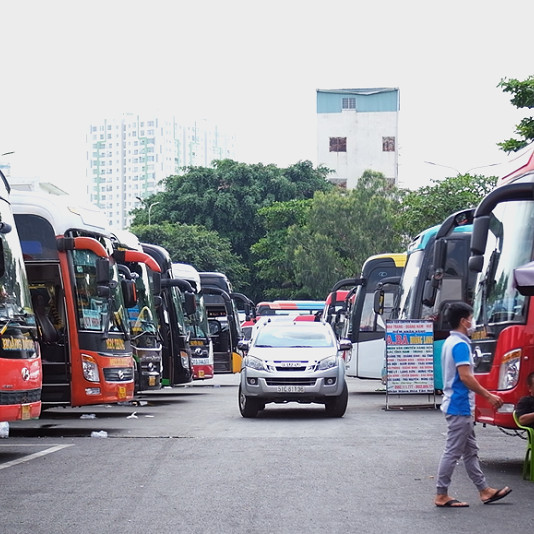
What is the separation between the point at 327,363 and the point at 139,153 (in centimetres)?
17049

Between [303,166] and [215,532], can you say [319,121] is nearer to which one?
[303,166]

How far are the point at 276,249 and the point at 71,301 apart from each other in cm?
5684

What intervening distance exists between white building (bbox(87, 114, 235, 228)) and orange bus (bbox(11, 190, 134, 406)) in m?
164

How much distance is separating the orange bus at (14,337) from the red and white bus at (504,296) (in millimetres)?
4823

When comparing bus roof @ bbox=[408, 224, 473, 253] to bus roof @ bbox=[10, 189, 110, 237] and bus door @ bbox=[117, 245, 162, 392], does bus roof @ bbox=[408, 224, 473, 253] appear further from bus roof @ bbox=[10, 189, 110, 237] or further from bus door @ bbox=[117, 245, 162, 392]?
bus roof @ bbox=[10, 189, 110, 237]

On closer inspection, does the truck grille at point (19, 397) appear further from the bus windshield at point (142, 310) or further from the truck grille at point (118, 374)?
the bus windshield at point (142, 310)

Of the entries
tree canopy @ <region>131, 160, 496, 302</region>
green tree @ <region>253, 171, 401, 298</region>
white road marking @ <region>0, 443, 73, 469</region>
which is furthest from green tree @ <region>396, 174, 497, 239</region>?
white road marking @ <region>0, 443, 73, 469</region>

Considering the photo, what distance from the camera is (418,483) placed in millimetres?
11148

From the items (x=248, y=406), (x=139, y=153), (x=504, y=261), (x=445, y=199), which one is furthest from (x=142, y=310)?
(x=139, y=153)

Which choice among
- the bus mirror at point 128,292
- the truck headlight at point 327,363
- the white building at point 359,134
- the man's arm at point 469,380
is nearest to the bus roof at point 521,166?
the man's arm at point 469,380

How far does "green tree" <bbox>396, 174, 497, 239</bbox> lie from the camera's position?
162 feet

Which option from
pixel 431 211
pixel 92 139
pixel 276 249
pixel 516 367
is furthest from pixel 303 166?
pixel 92 139

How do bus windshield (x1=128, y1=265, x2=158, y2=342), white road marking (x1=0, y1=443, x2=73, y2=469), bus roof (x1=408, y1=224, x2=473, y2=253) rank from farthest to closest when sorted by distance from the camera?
bus roof (x1=408, y1=224, x2=473, y2=253)
bus windshield (x1=128, y1=265, x2=158, y2=342)
white road marking (x1=0, y1=443, x2=73, y2=469)

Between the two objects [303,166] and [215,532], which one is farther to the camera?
[303,166]
